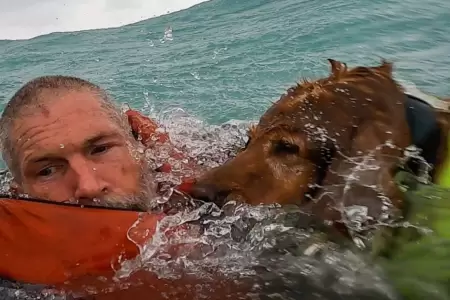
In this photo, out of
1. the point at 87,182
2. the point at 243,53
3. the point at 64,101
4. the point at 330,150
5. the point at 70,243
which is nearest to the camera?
the point at 330,150

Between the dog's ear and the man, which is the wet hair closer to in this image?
the man

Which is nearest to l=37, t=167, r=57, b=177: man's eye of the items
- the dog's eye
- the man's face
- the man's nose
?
the man's face

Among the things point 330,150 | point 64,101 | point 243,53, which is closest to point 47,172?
point 64,101

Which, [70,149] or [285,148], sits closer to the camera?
[285,148]

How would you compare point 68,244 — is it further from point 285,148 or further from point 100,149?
point 285,148

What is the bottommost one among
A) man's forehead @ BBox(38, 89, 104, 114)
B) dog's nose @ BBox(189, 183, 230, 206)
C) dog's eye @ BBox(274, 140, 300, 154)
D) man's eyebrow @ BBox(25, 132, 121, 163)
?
dog's nose @ BBox(189, 183, 230, 206)

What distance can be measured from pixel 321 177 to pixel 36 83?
168 cm

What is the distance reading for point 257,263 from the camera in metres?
2.96

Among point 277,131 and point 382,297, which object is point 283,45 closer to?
point 277,131

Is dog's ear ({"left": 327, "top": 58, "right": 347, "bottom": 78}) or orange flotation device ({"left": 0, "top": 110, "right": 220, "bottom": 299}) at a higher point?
dog's ear ({"left": 327, "top": 58, "right": 347, "bottom": 78})

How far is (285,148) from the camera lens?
302cm

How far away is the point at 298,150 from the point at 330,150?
5.5 inches

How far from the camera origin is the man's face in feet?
11.1

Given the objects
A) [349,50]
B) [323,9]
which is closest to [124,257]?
[349,50]
